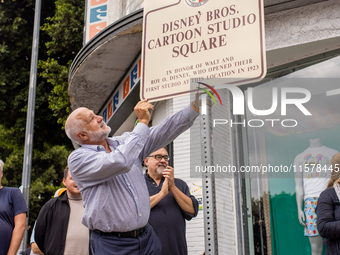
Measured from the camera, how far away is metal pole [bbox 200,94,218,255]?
294 cm

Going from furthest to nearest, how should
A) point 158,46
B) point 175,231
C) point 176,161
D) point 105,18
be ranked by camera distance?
1. point 105,18
2. point 176,161
3. point 175,231
4. point 158,46

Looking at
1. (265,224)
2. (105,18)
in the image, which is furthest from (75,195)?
(105,18)

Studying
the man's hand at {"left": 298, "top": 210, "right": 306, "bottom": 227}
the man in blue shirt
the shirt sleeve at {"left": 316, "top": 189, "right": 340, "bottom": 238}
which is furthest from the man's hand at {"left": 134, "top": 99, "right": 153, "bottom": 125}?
the man's hand at {"left": 298, "top": 210, "right": 306, "bottom": 227}

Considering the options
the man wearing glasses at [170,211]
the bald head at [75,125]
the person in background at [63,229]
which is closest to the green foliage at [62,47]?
the person in background at [63,229]

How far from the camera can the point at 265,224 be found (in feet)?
18.9

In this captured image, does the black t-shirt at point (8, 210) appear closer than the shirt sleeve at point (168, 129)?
No

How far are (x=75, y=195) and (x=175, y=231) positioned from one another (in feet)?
4.00

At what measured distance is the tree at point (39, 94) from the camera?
14406 millimetres

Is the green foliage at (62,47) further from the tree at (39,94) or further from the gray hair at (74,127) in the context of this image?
the gray hair at (74,127)

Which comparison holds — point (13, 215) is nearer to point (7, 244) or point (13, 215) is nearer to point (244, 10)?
point (7, 244)

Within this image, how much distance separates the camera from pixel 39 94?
1628cm

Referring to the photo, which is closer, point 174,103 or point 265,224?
point 265,224

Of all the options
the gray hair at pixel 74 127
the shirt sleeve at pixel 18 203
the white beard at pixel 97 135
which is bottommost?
the shirt sleeve at pixel 18 203

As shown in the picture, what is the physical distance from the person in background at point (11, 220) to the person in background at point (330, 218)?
3.05 m
